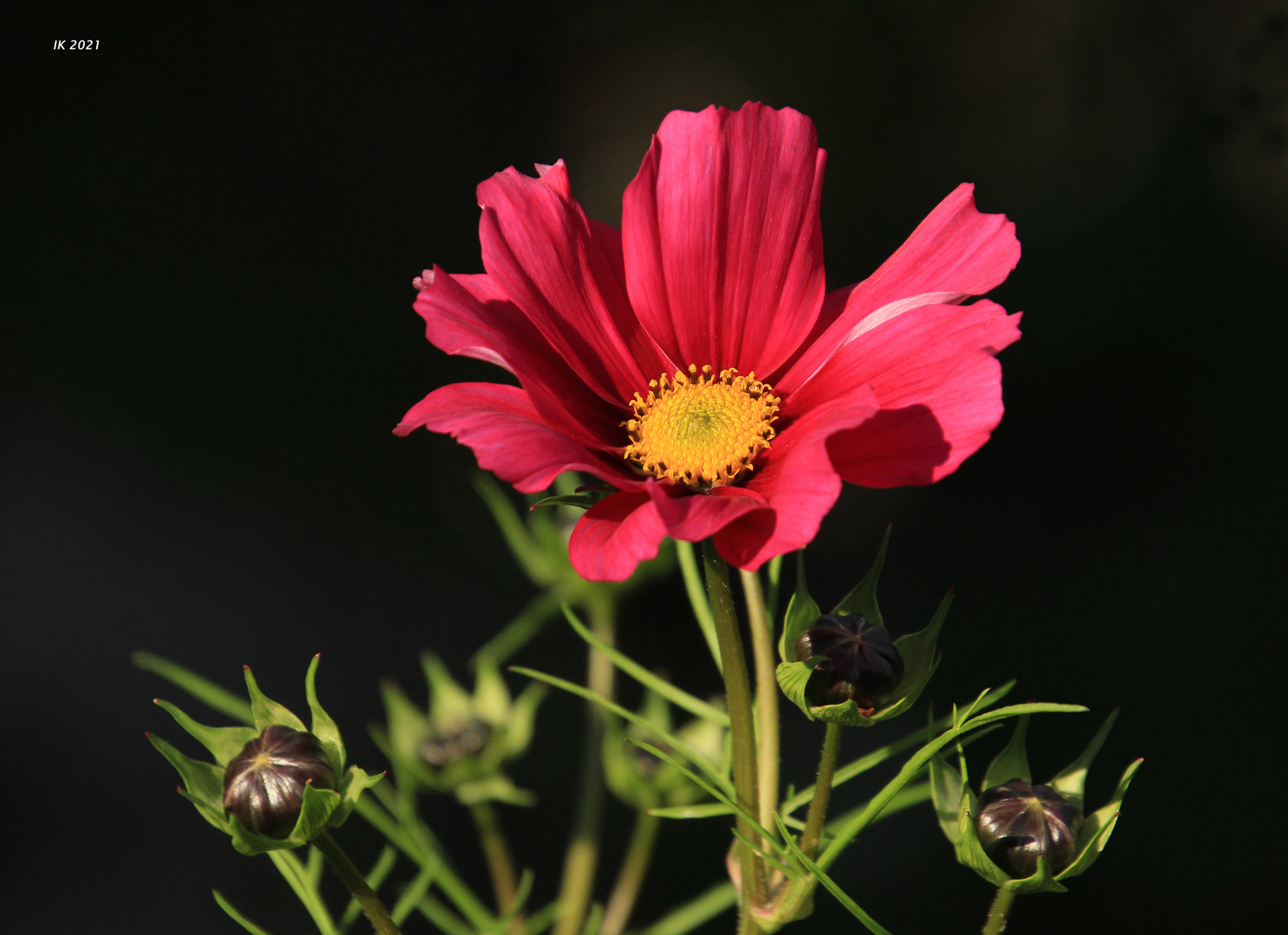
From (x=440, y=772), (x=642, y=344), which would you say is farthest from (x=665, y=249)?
(x=440, y=772)

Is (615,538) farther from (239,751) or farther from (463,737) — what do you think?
(463,737)

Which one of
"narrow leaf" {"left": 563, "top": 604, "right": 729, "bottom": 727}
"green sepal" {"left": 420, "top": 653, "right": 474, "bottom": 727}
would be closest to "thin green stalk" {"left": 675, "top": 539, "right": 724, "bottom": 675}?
"narrow leaf" {"left": 563, "top": 604, "right": 729, "bottom": 727}

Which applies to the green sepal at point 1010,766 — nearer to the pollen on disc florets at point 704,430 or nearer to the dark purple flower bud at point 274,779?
the pollen on disc florets at point 704,430

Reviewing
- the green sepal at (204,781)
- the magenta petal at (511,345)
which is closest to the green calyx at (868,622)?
the magenta petal at (511,345)

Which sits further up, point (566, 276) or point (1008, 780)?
point (566, 276)

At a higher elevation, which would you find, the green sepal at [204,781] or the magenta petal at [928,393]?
the magenta petal at [928,393]

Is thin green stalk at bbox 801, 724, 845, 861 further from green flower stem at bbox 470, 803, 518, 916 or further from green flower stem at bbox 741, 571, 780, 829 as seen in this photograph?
green flower stem at bbox 470, 803, 518, 916

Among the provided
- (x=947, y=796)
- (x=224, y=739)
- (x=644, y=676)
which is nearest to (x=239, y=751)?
(x=224, y=739)
